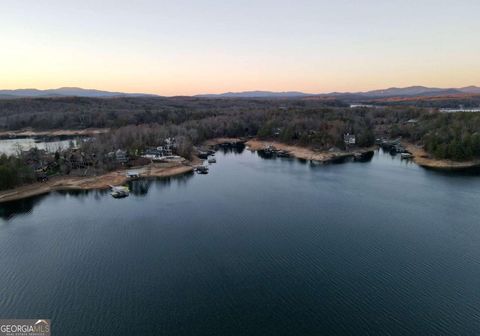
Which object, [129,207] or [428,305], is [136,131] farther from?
[428,305]

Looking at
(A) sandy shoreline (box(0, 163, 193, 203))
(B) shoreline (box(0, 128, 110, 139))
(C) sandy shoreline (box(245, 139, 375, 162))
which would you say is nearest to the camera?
(A) sandy shoreline (box(0, 163, 193, 203))

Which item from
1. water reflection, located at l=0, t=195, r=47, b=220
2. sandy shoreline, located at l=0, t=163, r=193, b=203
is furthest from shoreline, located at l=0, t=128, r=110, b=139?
water reflection, located at l=0, t=195, r=47, b=220

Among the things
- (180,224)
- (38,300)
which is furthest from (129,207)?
(38,300)

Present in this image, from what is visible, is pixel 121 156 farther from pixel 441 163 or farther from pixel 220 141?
pixel 441 163

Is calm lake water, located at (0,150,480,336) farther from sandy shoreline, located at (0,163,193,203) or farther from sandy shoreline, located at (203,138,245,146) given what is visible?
sandy shoreline, located at (203,138,245,146)

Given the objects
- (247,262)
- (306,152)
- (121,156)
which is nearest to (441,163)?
(306,152)

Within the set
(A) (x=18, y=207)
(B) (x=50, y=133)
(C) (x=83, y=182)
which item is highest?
(B) (x=50, y=133)
